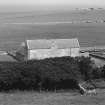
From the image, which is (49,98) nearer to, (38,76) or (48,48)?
(38,76)

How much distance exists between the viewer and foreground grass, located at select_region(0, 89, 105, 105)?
74.5 feet

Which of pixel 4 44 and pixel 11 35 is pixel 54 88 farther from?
pixel 11 35

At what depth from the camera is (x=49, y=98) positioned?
949 inches

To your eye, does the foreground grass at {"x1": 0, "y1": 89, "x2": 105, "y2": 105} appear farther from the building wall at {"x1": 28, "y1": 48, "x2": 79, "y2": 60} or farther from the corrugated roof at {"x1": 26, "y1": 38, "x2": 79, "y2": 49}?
the corrugated roof at {"x1": 26, "y1": 38, "x2": 79, "y2": 49}

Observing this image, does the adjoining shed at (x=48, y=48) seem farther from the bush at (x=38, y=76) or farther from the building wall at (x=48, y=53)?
the bush at (x=38, y=76)

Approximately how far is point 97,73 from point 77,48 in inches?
341

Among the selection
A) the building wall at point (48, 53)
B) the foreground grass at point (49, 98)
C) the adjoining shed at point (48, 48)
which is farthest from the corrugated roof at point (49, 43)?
the foreground grass at point (49, 98)

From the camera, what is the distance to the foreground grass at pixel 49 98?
22.7 meters

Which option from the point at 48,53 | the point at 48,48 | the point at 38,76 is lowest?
the point at 38,76

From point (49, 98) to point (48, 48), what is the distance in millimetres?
13845

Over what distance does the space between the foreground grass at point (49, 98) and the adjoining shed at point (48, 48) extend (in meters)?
11.1

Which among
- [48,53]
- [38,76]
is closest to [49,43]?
[48,53]

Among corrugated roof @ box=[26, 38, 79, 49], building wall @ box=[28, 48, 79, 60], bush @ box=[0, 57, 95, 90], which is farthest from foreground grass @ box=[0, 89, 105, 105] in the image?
corrugated roof @ box=[26, 38, 79, 49]

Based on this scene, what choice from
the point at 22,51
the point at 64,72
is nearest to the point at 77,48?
the point at 22,51
